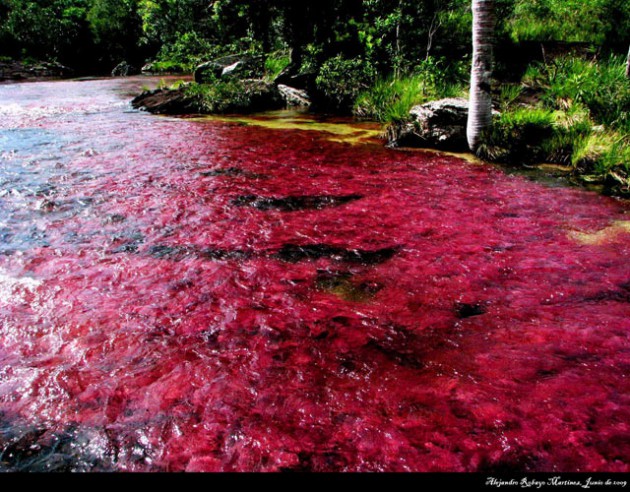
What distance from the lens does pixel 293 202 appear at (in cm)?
467

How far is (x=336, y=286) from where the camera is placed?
2979 mm

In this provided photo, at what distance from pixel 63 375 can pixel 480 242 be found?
128 inches

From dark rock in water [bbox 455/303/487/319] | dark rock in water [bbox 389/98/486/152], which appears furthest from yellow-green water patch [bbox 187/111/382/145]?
dark rock in water [bbox 455/303/487/319]

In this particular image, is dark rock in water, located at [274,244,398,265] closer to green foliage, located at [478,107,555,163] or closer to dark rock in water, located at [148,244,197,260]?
dark rock in water, located at [148,244,197,260]

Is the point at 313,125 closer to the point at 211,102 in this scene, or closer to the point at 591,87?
the point at 211,102

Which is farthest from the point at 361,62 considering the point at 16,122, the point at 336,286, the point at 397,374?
the point at 397,374

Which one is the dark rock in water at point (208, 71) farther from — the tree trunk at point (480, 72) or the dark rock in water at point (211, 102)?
the tree trunk at point (480, 72)

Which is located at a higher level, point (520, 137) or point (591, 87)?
point (591, 87)

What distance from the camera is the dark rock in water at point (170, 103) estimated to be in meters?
11.7

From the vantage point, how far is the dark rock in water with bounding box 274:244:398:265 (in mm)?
3346

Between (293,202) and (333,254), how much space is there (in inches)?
55.9

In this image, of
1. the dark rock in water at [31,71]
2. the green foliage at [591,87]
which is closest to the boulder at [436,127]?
the green foliage at [591,87]

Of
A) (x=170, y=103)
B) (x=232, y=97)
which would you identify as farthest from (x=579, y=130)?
(x=170, y=103)

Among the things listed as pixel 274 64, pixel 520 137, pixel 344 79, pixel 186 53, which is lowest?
pixel 520 137
